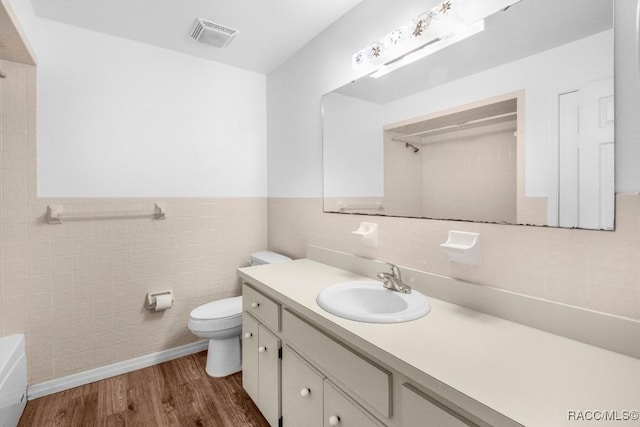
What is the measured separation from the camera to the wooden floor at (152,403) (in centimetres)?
173

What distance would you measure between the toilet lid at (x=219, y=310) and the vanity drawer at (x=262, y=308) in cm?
39

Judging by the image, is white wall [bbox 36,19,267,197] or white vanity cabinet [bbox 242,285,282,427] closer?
white vanity cabinet [bbox 242,285,282,427]

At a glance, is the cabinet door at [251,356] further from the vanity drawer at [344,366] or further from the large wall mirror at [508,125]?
the large wall mirror at [508,125]

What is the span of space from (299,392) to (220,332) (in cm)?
95

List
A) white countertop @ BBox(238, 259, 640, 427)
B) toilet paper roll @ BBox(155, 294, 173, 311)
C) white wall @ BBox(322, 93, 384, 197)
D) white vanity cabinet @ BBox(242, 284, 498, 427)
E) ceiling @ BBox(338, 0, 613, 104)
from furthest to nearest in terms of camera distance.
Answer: toilet paper roll @ BBox(155, 294, 173, 311)
white wall @ BBox(322, 93, 384, 197)
ceiling @ BBox(338, 0, 613, 104)
white vanity cabinet @ BBox(242, 284, 498, 427)
white countertop @ BBox(238, 259, 640, 427)

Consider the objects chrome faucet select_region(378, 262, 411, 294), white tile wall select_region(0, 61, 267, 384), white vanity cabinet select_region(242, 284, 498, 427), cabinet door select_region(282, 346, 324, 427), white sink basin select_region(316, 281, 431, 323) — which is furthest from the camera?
white tile wall select_region(0, 61, 267, 384)

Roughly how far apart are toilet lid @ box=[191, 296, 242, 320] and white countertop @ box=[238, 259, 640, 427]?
1118mm

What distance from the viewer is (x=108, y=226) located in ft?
6.98

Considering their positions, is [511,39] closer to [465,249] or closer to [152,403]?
[465,249]

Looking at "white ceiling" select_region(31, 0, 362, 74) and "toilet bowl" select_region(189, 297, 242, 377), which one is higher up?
"white ceiling" select_region(31, 0, 362, 74)

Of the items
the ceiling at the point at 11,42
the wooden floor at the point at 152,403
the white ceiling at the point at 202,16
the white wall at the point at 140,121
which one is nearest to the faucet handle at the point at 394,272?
the wooden floor at the point at 152,403

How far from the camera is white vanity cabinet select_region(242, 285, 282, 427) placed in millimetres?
1492

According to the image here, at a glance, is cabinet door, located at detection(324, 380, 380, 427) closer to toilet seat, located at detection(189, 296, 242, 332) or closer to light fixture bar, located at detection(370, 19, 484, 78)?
toilet seat, located at detection(189, 296, 242, 332)

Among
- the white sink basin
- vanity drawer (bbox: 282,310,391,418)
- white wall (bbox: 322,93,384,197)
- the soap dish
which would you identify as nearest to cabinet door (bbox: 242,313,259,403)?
vanity drawer (bbox: 282,310,391,418)
